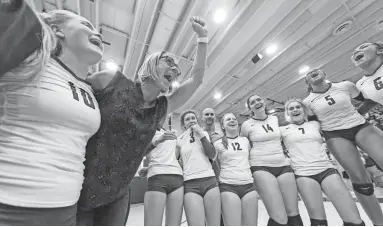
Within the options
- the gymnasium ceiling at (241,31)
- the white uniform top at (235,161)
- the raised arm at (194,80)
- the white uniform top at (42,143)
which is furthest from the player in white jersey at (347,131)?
the white uniform top at (42,143)

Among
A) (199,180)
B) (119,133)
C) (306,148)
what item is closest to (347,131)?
(306,148)

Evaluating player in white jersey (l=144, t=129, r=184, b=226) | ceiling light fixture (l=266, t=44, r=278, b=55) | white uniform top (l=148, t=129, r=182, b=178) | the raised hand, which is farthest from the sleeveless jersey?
ceiling light fixture (l=266, t=44, r=278, b=55)

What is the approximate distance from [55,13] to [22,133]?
0.67m

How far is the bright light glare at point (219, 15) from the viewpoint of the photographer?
3.50 metres

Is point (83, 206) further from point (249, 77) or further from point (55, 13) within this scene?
point (249, 77)

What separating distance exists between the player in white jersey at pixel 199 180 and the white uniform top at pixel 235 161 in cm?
17

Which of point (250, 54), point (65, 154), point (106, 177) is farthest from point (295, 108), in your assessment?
point (250, 54)

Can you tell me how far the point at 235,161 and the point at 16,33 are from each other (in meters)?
2.01

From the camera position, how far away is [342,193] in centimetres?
171

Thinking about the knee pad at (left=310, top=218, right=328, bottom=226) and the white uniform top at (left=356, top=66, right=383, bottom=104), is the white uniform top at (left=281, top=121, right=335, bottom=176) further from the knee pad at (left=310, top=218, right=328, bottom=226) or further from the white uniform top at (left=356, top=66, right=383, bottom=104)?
the white uniform top at (left=356, top=66, right=383, bottom=104)

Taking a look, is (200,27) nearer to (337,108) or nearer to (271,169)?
(271,169)

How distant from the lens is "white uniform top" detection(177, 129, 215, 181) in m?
1.96

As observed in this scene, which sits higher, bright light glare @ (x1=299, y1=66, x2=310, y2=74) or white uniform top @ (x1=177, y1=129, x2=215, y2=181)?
bright light glare @ (x1=299, y1=66, x2=310, y2=74)

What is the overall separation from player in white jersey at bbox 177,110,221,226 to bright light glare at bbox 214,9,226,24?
251cm
